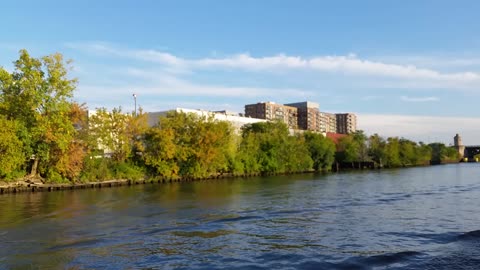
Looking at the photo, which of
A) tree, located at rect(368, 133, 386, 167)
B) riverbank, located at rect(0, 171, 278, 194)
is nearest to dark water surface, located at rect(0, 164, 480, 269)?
riverbank, located at rect(0, 171, 278, 194)

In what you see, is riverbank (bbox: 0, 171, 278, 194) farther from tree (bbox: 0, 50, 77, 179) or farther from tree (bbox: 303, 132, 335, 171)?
tree (bbox: 303, 132, 335, 171)

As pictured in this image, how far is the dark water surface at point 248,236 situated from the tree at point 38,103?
71.8ft

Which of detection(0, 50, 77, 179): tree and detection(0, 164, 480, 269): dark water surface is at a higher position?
detection(0, 50, 77, 179): tree

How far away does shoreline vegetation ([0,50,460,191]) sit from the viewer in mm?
53375

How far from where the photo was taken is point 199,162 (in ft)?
258

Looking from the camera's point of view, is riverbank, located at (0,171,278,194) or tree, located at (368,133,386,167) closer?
riverbank, located at (0,171,278,194)

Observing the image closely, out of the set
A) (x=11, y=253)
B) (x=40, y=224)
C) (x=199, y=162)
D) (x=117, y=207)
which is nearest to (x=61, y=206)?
(x=117, y=207)

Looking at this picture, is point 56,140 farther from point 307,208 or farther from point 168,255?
point 168,255

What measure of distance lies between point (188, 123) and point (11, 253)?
6232 centimetres

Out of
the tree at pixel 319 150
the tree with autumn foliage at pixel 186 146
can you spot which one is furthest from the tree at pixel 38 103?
the tree at pixel 319 150

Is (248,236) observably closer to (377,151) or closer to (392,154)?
(377,151)

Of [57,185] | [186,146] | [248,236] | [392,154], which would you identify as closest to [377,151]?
[392,154]

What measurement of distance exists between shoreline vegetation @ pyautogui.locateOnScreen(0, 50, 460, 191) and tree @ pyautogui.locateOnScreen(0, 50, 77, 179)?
0.37 feet

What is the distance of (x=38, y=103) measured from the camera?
53.7 m
